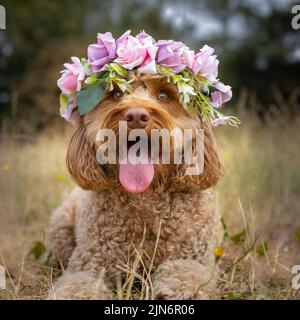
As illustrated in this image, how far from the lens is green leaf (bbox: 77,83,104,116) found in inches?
127

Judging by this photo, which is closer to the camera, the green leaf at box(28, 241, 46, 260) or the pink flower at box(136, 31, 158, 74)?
the pink flower at box(136, 31, 158, 74)

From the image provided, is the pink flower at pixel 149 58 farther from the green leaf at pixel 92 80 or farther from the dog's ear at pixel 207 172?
the dog's ear at pixel 207 172

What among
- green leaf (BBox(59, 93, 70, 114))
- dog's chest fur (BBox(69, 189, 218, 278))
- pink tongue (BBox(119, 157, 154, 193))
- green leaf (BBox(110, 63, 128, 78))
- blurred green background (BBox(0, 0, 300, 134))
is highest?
blurred green background (BBox(0, 0, 300, 134))

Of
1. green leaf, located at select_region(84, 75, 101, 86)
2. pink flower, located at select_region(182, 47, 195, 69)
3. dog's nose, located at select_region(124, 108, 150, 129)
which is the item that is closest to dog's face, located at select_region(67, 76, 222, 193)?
dog's nose, located at select_region(124, 108, 150, 129)

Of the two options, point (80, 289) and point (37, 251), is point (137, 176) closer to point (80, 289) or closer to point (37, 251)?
point (80, 289)

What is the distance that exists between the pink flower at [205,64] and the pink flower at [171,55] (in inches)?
4.1

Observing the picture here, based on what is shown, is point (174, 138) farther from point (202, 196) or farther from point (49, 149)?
point (49, 149)

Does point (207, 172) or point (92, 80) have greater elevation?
point (92, 80)

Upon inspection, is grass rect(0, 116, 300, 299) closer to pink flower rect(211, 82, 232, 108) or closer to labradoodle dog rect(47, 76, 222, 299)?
labradoodle dog rect(47, 76, 222, 299)

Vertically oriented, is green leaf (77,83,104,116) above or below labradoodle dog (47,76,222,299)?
above

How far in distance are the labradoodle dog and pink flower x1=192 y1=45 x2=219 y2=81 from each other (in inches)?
10.5

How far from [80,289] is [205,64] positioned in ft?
4.86

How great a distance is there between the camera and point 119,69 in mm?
3234

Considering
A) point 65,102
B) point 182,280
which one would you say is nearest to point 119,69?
point 65,102
